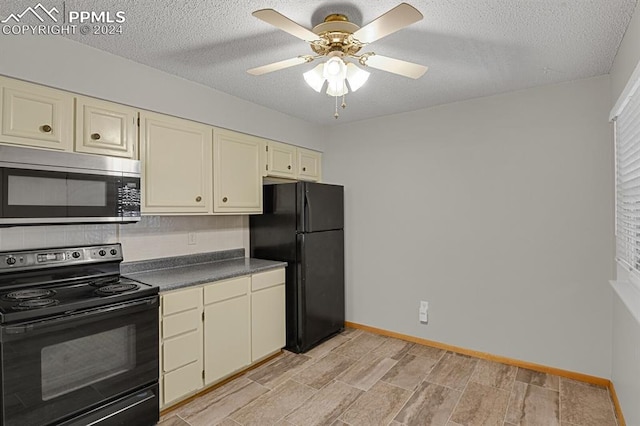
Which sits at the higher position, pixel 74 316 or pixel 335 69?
pixel 335 69

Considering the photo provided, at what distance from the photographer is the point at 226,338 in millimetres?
2678

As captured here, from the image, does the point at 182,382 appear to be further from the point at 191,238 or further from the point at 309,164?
the point at 309,164

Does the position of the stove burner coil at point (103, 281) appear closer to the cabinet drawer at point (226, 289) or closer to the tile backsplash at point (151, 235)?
the tile backsplash at point (151, 235)

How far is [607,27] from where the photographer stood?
73.8 inches

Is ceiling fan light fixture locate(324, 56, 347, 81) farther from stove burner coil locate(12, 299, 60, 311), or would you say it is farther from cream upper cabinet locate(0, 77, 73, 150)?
stove burner coil locate(12, 299, 60, 311)

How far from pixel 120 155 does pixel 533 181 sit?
3099 millimetres

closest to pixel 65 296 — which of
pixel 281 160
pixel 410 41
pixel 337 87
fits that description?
pixel 337 87

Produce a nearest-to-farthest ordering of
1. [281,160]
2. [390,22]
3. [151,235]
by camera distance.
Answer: [390,22], [151,235], [281,160]

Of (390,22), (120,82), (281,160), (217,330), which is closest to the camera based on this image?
(390,22)

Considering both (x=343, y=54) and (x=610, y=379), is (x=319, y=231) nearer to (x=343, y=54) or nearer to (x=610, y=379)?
(x=343, y=54)

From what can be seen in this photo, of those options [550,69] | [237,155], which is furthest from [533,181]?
[237,155]

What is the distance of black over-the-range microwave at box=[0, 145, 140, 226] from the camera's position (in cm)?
181

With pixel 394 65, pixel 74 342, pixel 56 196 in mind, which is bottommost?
pixel 74 342

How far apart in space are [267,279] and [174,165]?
122cm
